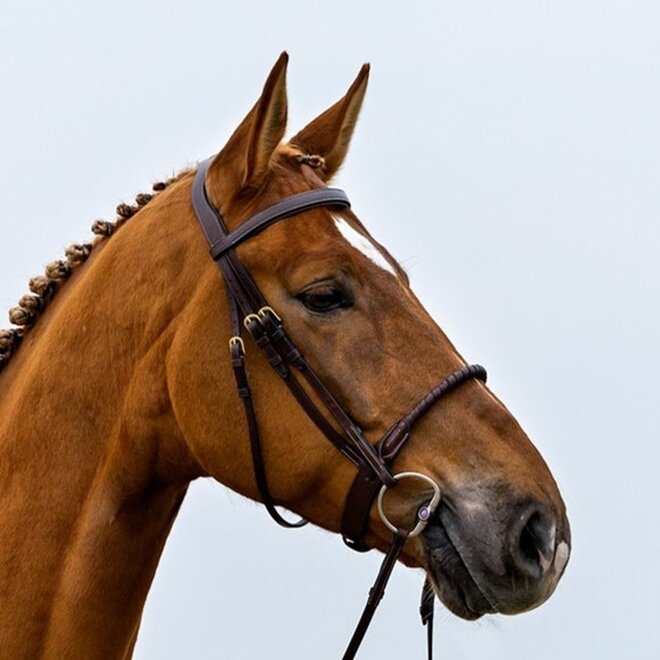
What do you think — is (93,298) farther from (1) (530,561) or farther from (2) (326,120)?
(1) (530,561)

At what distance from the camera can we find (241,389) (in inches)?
188

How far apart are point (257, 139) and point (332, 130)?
72 centimetres

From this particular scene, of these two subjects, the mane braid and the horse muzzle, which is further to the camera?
the mane braid

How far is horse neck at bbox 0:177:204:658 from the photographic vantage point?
195 inches

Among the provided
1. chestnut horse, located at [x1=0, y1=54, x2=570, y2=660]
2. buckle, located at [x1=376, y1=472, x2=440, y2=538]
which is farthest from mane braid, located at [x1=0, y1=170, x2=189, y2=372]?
buckle, located at [x1=376, y1=472, x2=440, y2=538]

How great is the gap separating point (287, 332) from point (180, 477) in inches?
30.3

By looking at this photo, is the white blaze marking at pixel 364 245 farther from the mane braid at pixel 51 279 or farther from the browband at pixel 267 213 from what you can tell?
the mane braid at pixel 51 279

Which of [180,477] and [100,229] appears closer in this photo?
[180,477]

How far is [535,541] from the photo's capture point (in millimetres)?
4273

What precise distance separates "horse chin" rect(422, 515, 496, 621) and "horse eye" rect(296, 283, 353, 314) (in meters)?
0.85

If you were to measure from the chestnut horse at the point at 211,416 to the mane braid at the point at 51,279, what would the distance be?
86mm

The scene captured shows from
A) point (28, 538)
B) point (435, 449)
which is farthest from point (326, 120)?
point (28, 538)

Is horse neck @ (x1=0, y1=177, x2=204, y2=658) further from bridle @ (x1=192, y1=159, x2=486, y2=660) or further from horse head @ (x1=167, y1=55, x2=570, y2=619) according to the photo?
bridle @ (x1=192, y1=159, x2=486, y2=660)

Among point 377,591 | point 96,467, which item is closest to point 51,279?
point 96,467
